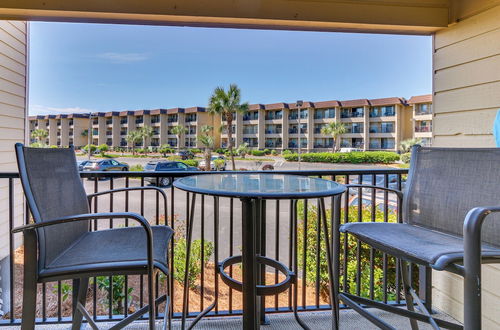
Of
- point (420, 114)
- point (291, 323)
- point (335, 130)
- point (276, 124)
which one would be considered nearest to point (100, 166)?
point (291, 323)

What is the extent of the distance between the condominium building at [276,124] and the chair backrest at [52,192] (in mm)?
28000

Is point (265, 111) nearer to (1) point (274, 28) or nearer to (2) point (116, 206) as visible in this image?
(2) point (116, 206)

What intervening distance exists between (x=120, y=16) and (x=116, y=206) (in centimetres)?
878

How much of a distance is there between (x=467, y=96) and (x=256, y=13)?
4.89ft

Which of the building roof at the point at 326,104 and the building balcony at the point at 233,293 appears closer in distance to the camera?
the building balcony at the point at 233,293

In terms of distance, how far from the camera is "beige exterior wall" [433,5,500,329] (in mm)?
1646

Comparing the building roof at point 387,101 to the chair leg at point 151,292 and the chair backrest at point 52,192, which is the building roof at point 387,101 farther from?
the chair leg at point 151,292

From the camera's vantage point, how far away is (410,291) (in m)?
1.44

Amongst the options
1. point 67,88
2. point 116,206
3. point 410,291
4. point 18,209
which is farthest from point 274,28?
point 67,88

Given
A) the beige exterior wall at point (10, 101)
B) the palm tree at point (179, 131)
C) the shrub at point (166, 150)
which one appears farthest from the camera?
the palm tree at point (179, 131)

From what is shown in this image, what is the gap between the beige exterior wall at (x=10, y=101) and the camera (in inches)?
129

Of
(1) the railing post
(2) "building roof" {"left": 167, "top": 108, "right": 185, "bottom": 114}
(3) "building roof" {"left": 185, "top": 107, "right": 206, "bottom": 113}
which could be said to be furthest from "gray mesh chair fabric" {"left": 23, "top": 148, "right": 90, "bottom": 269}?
(2) "building roof" {"left": 167, "top": 108, "right": 185, "bottom": 114}

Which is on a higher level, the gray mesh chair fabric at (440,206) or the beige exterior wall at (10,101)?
the beige exterior wall at (10,101)

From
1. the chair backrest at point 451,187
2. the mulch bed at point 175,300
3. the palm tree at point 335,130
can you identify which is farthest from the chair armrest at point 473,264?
the palm tree at point 335,130
